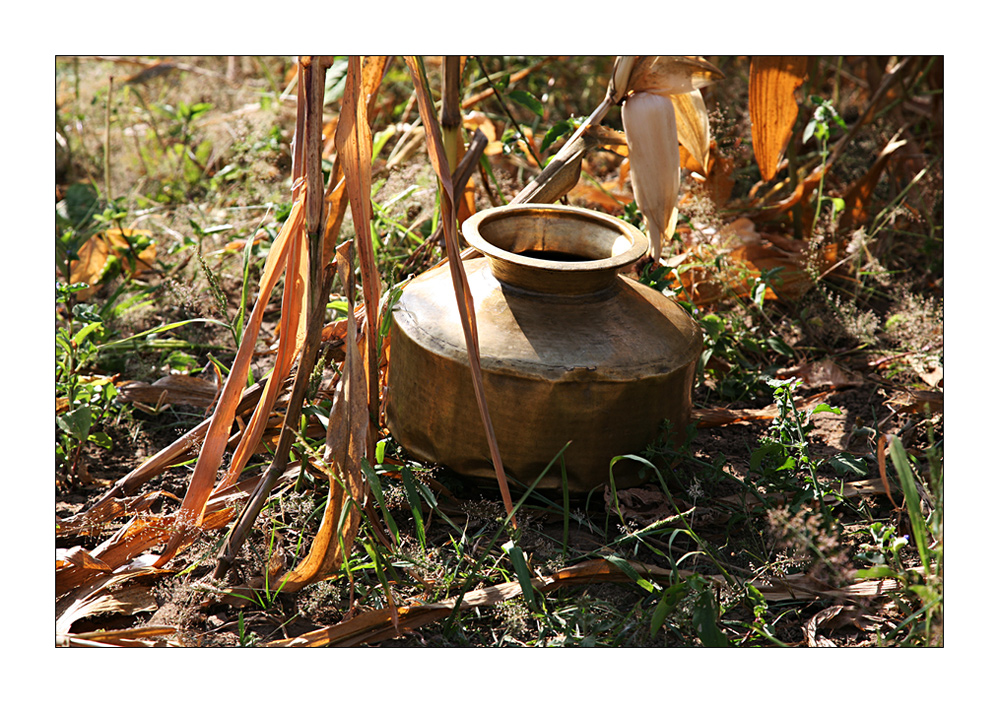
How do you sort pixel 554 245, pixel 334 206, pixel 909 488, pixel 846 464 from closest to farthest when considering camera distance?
pixel 909 488 < pixel 334 206 < pixel 846 464 < pixel 554 245

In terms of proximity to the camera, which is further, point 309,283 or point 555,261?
point 555,261

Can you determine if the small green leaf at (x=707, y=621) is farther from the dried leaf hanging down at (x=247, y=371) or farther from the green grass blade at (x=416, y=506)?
the dried leaf hanging down at (x=247, y=371)

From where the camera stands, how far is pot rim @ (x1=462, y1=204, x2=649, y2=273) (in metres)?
1.49

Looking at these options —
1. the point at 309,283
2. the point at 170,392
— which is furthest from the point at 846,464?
Result: the point at 170,392

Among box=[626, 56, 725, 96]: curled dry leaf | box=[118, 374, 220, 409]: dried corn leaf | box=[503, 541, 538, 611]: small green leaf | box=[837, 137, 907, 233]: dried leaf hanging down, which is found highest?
box=[626, 56, 725, 96]: curled dry leaf

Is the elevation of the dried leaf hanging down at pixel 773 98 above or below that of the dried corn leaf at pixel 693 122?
above

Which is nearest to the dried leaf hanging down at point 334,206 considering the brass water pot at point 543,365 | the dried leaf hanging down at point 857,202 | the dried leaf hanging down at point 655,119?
the brass water pot at point 543,365

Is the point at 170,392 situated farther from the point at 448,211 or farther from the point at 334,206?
the point at 448,211

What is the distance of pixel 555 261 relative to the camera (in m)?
1.56

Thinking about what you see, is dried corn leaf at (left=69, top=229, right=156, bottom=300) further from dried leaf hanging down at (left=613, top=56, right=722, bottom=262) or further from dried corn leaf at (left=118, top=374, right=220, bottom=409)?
dried leaf hanging down at (left=613, top=56, right=722, bottom=262)

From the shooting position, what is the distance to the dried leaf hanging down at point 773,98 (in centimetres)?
206

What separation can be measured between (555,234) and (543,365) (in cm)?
36

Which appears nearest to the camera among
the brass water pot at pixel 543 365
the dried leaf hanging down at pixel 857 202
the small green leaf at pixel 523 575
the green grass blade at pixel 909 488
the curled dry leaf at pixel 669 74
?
the green grass blade at pixel 909 488

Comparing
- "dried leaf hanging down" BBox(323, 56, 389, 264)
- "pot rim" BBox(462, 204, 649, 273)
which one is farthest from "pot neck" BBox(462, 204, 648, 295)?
"dried leaf hanging down" BBox(323, 56, 389, 264)
